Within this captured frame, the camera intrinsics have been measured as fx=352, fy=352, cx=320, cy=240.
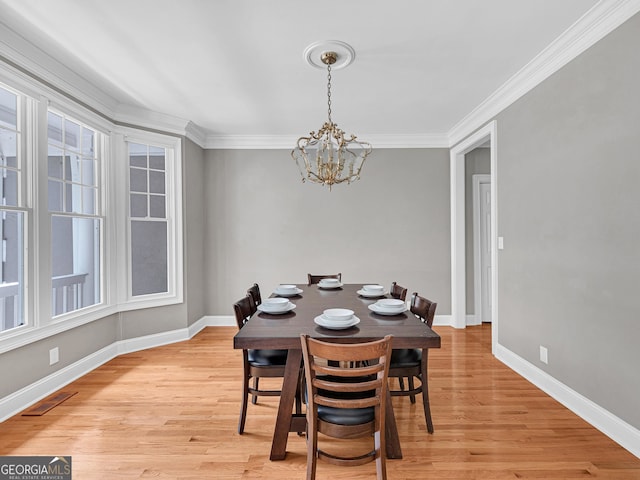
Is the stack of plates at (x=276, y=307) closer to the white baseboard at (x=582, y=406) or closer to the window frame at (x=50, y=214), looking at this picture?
the window frame at (x=50, y=214)

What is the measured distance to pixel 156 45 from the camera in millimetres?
2650

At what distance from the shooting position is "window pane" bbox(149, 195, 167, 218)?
4234mm

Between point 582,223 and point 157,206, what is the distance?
4.25m

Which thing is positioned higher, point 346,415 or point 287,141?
point 287,141

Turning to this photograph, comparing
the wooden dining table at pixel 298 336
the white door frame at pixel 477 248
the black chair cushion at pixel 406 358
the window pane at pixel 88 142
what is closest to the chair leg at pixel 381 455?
the wooden dining table at pixel 298 336

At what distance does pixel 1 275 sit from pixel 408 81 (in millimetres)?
3659

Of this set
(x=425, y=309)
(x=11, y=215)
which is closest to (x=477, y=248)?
(x=425, y=309)

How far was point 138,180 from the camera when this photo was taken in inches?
163

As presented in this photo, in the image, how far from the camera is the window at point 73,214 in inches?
123

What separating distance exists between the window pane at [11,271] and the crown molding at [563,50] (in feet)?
14.0

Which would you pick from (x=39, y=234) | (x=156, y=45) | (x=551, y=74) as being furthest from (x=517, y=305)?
(x=39, y=234)

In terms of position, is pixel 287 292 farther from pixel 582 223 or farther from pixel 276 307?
pixel 582 223

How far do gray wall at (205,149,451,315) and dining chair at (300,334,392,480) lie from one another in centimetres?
340

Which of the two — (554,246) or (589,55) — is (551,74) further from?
(554,246)
